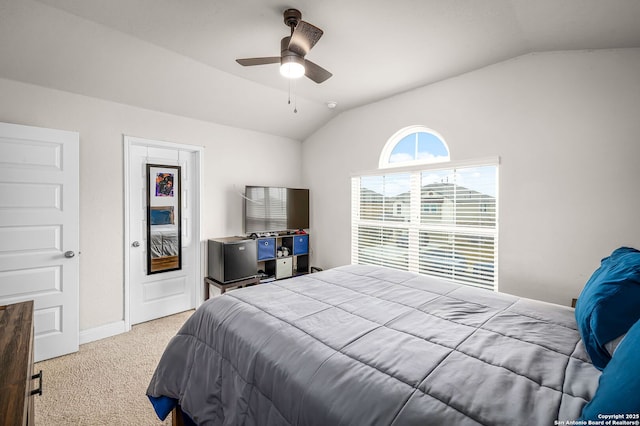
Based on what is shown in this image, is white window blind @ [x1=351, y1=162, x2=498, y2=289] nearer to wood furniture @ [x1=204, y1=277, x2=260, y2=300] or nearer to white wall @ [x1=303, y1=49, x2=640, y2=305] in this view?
white wall @ [x1=303, y1=49, x2=640, y2=305]

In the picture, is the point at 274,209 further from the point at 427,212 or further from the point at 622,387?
the point at 622,387

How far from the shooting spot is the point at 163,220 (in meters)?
3.63

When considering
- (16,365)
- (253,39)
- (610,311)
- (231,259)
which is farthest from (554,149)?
(16,365)

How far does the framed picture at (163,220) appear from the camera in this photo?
11.6 ft

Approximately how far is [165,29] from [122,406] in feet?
9.54

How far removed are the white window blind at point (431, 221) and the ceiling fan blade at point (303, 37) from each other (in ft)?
6.89

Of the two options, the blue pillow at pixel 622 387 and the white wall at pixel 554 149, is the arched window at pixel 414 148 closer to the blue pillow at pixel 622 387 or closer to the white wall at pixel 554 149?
the white wall at pixel 554 149

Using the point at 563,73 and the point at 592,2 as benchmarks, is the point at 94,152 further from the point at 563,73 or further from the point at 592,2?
the point at 563,73

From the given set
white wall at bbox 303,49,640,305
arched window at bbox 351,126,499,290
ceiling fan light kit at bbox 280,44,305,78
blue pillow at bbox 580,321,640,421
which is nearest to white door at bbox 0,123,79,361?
ceiling fan light kit at bbox 280,44,305,78

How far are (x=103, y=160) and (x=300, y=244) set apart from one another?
2.76 metres

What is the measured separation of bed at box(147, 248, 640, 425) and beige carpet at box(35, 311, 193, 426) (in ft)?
1.59

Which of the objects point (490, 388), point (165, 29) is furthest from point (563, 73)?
point (165, 29)

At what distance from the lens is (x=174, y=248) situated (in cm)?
374

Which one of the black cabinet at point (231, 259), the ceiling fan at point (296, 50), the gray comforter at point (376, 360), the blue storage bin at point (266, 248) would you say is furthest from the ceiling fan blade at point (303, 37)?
the blue storage bin at point (266, 248)
